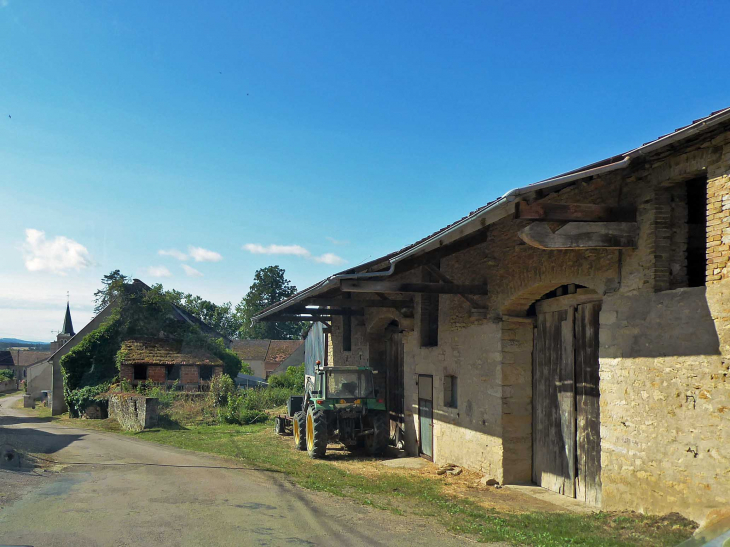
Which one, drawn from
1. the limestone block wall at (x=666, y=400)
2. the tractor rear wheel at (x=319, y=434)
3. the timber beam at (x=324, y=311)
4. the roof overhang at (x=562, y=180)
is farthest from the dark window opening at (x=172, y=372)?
the limestone block wall at (x=666, y=400)

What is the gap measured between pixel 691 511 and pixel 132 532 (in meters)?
5.81

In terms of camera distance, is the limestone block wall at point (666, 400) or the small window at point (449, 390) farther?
the small window at point (449, 390)

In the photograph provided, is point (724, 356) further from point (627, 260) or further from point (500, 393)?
point (500, 393)

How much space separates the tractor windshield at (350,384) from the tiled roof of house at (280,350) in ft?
152

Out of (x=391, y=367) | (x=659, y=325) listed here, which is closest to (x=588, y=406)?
(x=659, y=325)

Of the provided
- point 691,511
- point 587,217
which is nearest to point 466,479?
point 691,511

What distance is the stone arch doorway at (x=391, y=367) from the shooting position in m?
14.8

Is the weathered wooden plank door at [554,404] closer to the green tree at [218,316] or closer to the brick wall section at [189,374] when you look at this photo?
the brick wall section at [189,374]

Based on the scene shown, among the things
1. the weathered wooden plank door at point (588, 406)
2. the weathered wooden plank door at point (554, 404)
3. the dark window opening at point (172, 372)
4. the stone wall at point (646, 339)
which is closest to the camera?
the stone wall at point (646, 339)

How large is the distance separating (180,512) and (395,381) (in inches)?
332

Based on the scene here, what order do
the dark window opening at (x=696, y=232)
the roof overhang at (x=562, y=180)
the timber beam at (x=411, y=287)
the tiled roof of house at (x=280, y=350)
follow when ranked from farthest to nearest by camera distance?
the tiled roof of house at (x=280, y=350), the timber beam at (x=411, y=287), the dark window opening at (x=696, y=232), the roof overhang at (x=562, y=180)

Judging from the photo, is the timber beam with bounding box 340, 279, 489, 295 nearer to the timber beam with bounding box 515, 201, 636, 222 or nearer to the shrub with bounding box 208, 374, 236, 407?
the timber beam with bounding box 515, 201, 636, 222

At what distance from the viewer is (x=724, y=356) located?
5.93 meters

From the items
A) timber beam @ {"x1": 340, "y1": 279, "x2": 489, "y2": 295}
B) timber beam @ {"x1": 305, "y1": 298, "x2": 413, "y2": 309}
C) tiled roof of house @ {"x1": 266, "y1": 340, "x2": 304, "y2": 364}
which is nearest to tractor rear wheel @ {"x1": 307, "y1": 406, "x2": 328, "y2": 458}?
timber beam @ {"x1": 305, "y1": 298, "x2": 413, "y2": 309}
